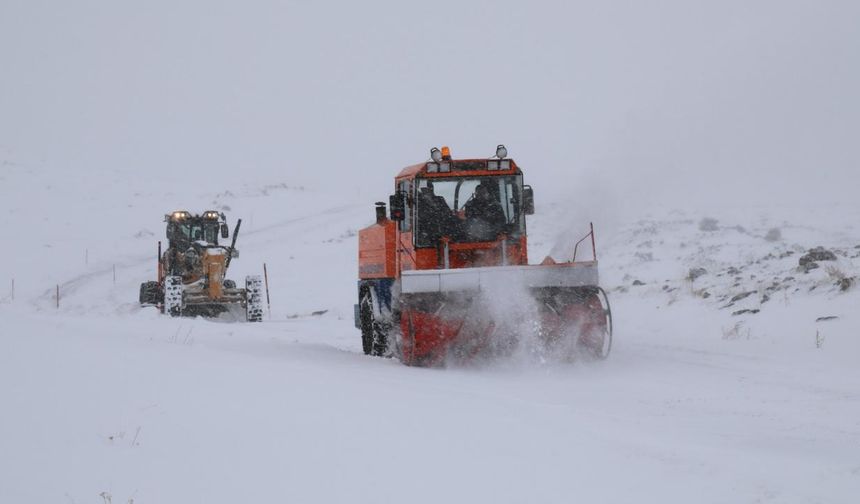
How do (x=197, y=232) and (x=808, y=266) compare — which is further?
(x=197, y=232)

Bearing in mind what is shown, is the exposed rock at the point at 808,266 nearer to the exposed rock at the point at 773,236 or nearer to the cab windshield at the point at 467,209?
the cab windshield at the point at 467,209

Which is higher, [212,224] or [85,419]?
[212,224]

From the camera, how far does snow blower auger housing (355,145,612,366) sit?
10414 mm

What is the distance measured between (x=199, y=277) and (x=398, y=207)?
11.2m

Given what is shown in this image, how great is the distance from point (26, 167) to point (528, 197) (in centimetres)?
5408

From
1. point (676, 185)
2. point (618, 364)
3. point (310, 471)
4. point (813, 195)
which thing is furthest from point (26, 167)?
point (310, 471)

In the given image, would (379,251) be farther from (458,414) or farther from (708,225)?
(708,225)

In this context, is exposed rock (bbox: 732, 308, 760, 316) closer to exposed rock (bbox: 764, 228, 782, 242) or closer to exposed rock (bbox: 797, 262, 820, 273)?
exposed rock (bbox: 797, 262, 820, 273)

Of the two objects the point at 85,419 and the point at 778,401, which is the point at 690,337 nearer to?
the point at 778,401

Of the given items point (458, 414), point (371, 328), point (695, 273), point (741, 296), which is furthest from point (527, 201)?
point (695, 273)

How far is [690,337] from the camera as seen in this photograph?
41.7 ft

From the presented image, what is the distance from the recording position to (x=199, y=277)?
2150 centimetres

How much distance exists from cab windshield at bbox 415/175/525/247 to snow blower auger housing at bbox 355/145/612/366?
0.01 m

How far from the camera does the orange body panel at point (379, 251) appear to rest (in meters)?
12.4
